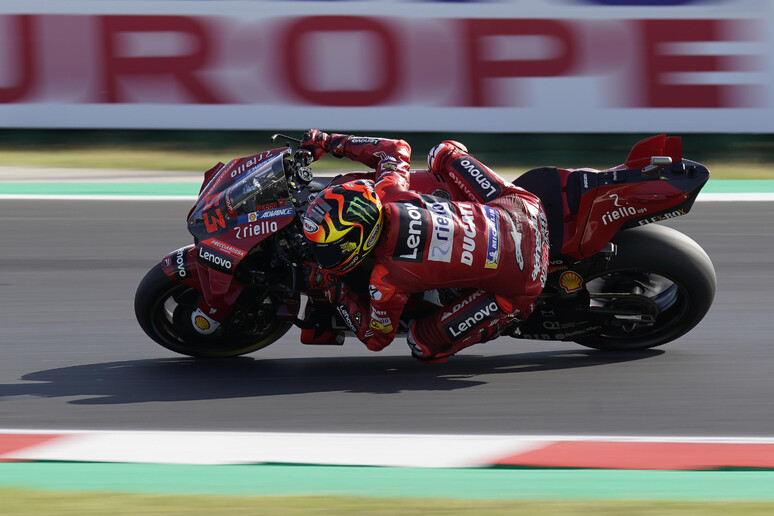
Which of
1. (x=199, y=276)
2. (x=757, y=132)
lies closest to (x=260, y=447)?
(x=199, y=276)

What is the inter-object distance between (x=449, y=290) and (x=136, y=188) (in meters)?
5.88

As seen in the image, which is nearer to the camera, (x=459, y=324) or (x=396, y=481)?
(x=396, y=481)

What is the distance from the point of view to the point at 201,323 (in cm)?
521

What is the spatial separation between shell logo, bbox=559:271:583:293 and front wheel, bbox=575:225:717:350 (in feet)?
0.22

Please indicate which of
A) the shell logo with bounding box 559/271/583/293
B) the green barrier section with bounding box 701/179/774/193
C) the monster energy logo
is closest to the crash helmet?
the monster energy logo

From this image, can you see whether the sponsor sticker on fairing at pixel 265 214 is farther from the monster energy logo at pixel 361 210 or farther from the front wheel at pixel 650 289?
the front wheel at pixel 650 289

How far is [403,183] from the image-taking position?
4902 millimetres

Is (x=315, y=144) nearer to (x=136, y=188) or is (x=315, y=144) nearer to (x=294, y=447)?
(x=294, y=447)

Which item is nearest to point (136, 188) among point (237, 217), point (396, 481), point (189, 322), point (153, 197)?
point (153, 197)

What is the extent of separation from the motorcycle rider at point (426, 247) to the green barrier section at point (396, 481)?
0.89m

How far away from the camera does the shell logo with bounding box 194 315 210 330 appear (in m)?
5.19

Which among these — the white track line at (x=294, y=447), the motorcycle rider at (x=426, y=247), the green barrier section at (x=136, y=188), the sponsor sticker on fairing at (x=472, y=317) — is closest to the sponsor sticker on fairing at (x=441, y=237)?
the motorcycle rider at (x=426, y=247)

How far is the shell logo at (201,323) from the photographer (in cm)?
519

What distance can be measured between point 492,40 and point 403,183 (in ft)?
22.0
